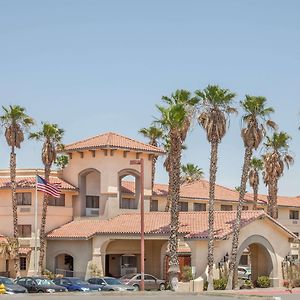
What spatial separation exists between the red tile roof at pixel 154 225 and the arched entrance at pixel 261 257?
1882 millimetres

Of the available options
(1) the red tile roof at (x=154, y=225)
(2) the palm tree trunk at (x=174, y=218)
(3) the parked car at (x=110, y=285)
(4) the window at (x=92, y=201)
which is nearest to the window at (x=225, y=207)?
(1) the red tile roof at (x=154, y=225)

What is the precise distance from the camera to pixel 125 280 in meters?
51.4

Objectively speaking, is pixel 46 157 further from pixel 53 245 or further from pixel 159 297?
pixel 159 297

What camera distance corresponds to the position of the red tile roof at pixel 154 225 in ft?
181

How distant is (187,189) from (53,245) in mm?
23005

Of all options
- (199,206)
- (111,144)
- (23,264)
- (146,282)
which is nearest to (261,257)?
(146,282)

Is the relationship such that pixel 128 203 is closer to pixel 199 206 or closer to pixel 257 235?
pixel 199 206

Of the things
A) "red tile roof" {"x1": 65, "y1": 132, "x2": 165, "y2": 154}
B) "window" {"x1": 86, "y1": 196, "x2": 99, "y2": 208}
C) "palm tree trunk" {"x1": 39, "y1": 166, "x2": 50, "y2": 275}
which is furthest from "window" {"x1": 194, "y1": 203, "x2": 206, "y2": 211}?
"palm tree trunk" {"x1": 39, "y1": 166, "x2": 50, "y2": 275}

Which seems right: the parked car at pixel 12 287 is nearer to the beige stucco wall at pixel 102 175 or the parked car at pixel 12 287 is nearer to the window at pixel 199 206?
the beige stucco wall at pixel 102 175

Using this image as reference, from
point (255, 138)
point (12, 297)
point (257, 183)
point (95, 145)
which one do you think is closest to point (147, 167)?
point (95, 145)

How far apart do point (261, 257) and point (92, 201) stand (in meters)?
16.3

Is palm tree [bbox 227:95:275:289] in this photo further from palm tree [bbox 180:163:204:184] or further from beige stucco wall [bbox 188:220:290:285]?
palm tree [bbox 180:163:204:184]

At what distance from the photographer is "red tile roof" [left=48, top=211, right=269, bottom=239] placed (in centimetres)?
5522

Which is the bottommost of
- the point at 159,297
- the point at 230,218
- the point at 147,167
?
the point at 159,297
